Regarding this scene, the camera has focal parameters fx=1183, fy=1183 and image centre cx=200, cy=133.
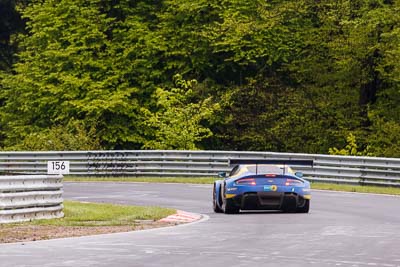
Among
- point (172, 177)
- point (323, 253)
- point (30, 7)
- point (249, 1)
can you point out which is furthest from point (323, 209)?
point (30, 7)

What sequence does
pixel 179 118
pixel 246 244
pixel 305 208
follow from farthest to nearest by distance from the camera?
pixel 179 118
pixel 305 208
pixel 246 244

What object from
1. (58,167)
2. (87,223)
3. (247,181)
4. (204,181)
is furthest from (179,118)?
(87,223)

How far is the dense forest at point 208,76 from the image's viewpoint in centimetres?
4906

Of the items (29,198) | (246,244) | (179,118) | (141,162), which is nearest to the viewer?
(246,244)

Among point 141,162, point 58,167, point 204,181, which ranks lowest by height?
point 204,181

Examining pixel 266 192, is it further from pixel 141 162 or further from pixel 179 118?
pixel 179 118

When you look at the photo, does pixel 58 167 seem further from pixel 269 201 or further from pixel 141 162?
pixel 141 162

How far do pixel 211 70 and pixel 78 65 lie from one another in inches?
245

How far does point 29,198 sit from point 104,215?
6.15 feet

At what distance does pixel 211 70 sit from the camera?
182 feet

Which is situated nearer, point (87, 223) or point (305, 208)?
point (87, 223)

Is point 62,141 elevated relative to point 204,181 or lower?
elevated

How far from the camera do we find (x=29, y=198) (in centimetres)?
2180

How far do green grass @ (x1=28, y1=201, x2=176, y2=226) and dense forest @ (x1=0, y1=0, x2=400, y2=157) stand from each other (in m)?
21.9
